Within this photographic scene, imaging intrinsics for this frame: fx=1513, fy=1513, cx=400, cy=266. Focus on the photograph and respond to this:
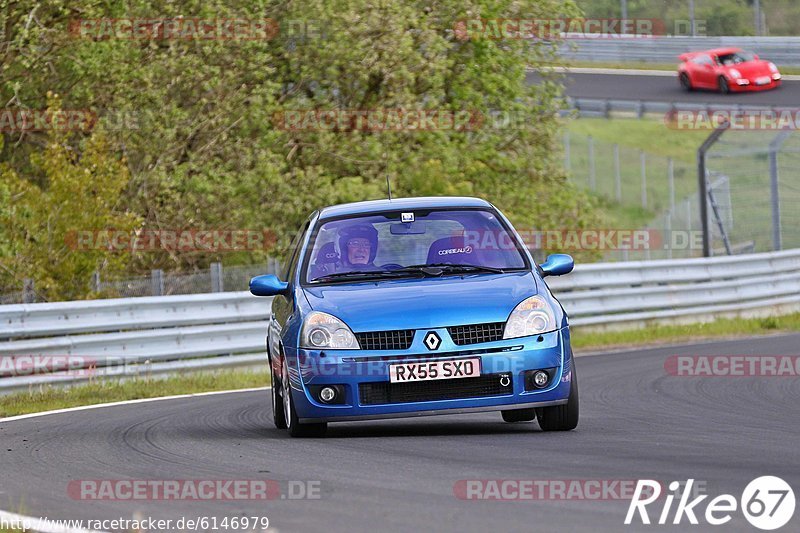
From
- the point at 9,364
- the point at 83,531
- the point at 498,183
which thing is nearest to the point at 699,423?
the point at 83,531

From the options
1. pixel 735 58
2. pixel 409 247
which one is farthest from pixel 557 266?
pixel 735 58

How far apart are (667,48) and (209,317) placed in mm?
36646

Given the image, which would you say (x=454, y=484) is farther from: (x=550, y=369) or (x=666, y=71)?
(x=666, y=71)

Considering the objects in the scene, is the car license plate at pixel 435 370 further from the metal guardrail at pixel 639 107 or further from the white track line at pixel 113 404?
the metal guardrail at pixel 639 107

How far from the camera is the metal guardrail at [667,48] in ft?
153

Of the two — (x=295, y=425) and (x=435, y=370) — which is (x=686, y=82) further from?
(x=435, y=370)

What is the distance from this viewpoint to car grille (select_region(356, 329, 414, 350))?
28.4 ft

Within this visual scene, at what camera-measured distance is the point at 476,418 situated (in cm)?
1054

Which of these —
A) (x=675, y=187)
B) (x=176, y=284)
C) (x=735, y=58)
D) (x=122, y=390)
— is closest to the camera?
(x=122, y=390)

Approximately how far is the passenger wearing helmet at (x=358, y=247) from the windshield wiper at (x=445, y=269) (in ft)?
0.90

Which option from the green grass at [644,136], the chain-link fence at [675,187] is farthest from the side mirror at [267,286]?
the green grass at [644,136]

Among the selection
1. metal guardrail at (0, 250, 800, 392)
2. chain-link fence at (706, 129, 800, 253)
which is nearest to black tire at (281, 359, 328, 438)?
metal guardrail at (0, 250, 800, 392)

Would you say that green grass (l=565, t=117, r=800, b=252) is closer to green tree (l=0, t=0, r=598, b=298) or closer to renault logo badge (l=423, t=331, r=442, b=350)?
green tree (l=0, t=0, r=598, b=298)

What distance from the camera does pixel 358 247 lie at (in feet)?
32.0
